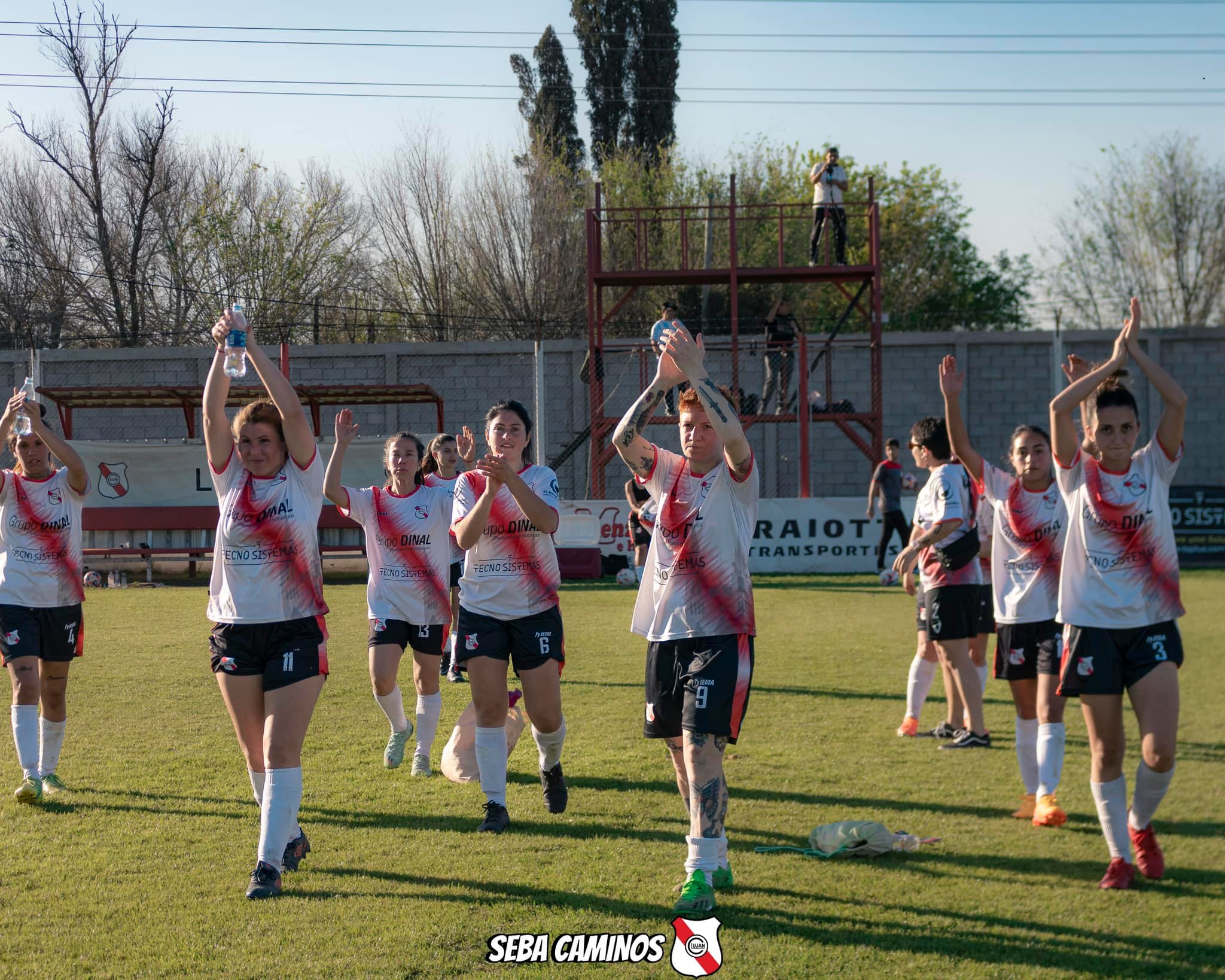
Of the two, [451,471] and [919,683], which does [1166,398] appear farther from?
[451,471]

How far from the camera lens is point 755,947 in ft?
13.1

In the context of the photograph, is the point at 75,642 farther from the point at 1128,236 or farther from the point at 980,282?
the point at 980,282

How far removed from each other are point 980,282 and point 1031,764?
46.1 meters

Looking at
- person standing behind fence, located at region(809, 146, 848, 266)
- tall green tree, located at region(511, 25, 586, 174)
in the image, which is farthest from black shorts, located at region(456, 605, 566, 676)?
tall green tree, located at region(511, 25, 586, 174)

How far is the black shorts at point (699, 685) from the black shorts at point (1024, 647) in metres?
1.93

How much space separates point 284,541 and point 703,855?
2076mm

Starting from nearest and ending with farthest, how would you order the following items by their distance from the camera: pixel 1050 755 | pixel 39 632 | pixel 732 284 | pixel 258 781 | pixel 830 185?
pixel 258 781, pixel 1050 755, pixel 39 632, pixel 732 284, pixel 830 185

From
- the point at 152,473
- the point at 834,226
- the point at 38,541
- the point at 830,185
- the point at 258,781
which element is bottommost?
the point at 258,781

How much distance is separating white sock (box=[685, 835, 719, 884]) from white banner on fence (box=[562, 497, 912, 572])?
14717 mm

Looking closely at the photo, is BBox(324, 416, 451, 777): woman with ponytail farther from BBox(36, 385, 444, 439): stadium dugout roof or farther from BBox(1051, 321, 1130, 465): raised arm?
BBox(36, 385, 444, 439): stadium dugout roof

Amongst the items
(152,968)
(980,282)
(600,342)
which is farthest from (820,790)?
(980,282)

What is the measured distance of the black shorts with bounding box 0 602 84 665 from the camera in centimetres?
620

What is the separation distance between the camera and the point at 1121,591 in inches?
180

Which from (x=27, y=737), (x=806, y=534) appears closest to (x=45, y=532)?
(x=27, y=737)
